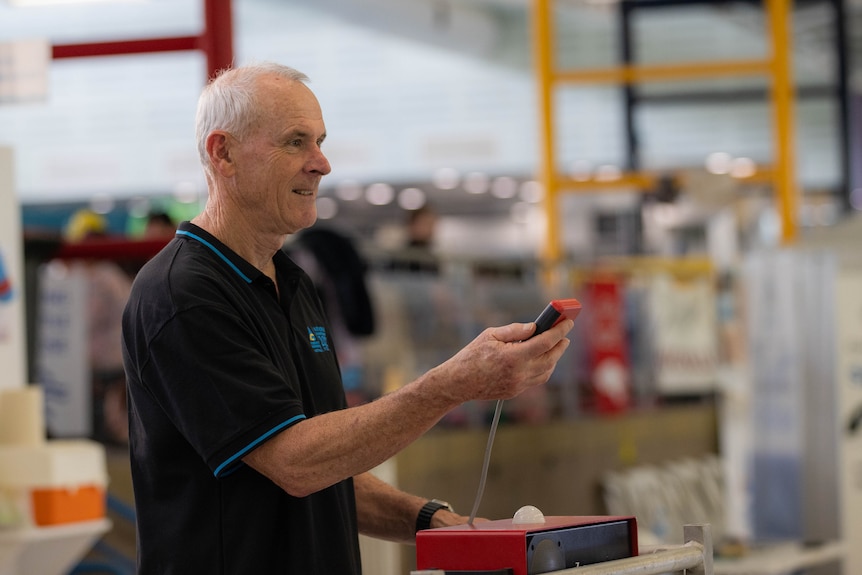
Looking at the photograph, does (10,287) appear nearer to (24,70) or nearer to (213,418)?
(24,70)

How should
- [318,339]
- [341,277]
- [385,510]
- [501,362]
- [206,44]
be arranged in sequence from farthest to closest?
[341,277]
[206,44]
[385,510]
[318,339]
[501,362]

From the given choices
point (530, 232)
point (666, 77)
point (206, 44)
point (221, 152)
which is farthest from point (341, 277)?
point (530, 232)

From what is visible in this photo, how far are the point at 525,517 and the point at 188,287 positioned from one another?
22.4 inches

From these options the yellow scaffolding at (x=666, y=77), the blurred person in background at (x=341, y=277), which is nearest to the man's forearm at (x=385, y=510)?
the blurred person in background at (x=341, y=277)

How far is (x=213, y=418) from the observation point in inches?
68.5

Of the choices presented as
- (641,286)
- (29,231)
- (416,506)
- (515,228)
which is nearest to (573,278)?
(641,286)

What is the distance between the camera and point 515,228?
1866cm

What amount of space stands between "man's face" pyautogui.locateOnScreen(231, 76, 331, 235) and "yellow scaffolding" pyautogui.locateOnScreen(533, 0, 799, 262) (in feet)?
21.0

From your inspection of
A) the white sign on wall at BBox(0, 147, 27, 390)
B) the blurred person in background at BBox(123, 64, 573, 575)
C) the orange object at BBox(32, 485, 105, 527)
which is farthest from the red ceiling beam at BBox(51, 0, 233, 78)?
the blurred person in background at BBox(123, 64, 573, 575)

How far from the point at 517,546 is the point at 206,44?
318 cm

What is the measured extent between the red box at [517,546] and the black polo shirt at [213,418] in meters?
0.22

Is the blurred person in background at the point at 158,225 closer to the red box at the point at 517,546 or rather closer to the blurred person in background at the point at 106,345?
the blurred person in background at the point at 106,345

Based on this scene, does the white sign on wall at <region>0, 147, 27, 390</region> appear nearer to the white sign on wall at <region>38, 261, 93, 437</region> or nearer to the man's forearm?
the white sign on wall at <region>38, 261, 93, 437</region>

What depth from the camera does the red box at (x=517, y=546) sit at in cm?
169
